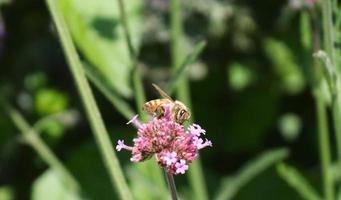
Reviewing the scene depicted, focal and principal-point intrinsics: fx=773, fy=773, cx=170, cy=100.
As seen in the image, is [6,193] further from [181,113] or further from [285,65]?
[181,113]

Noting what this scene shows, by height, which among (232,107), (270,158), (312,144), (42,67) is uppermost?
(42,67)

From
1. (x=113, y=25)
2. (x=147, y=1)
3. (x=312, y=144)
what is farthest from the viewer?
(x=312, y=144)

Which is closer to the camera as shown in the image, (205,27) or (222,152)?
(205,27)

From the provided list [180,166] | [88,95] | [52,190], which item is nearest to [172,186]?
[180,166]

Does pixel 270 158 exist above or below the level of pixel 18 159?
below

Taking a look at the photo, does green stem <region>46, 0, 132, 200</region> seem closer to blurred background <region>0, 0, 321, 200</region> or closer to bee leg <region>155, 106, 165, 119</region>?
bee leg <region>155, 106, 165, 119</region>

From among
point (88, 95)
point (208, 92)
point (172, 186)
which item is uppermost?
point (208, 92)

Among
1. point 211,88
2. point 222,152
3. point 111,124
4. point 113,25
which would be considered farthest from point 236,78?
point 113,25

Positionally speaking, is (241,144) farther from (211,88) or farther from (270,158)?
(270,158)
